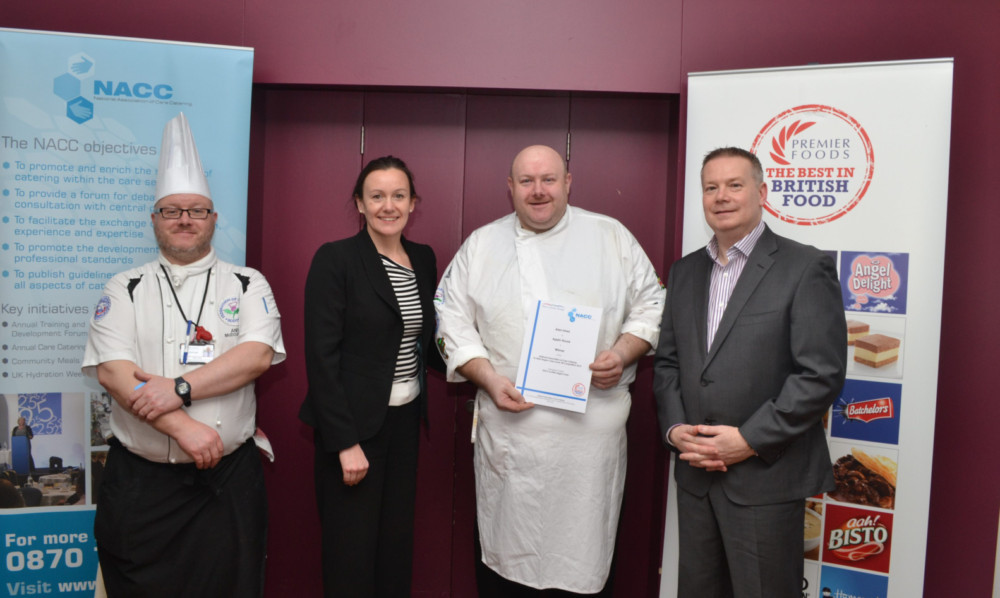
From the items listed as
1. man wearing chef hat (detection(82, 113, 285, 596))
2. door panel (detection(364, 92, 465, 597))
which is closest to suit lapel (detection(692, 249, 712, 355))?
door panel (detection(364, 92, 465, 597))

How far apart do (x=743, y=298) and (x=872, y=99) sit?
43.8 inches

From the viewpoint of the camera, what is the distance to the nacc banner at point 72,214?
2436 mm

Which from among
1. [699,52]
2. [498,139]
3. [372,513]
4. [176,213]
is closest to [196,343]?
[176,213]

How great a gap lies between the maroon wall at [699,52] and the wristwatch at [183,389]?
146cm

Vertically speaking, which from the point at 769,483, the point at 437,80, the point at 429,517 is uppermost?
the point at 437,80

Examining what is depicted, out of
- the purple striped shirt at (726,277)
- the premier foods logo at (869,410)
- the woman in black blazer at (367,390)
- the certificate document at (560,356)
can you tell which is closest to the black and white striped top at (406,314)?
the woman in black blazer at (367,390)

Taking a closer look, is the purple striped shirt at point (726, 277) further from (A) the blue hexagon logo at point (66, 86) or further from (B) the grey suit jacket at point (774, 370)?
(A) the blue hexagon logo at point (66, 86)

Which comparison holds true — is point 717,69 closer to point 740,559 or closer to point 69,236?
point 740,559

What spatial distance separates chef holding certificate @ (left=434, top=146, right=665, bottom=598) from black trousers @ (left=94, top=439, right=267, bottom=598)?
85cm

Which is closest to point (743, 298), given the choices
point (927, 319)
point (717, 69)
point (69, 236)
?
point (927, 319)

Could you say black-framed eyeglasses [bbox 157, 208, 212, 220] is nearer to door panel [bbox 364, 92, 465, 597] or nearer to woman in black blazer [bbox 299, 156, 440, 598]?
woman in black blazer [bbox 299, 156, 440, 598]

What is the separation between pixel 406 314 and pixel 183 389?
2.49ft

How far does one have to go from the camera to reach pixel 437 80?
2682mm

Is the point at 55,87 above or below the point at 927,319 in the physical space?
above
